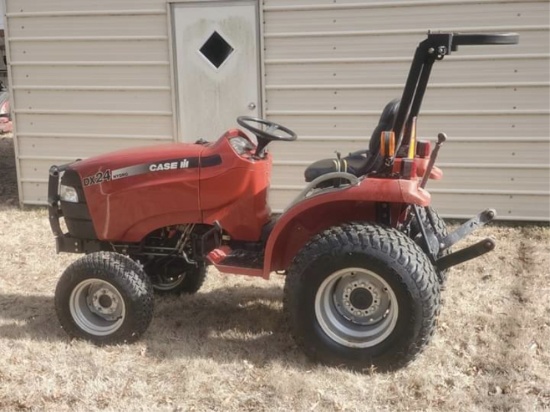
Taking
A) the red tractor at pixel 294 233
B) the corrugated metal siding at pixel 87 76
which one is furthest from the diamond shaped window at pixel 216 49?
the red tractor at pixel 294 233

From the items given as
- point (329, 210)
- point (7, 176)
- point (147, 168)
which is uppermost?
point (147, 168)

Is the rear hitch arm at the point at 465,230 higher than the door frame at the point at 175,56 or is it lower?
lower

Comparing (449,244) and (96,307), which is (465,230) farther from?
(96,307)

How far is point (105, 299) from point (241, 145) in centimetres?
117

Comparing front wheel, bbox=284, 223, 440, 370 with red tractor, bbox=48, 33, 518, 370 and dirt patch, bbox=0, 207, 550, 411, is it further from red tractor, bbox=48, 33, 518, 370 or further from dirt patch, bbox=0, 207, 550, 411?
dirt patch, bbox=0, 207, 550, 411

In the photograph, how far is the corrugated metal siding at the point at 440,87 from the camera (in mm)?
6012

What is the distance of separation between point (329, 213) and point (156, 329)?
4.24ft

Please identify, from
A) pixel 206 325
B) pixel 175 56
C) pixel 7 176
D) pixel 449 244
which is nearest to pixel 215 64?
pixel 175 56

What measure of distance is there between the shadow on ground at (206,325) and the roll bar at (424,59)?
1.31 m

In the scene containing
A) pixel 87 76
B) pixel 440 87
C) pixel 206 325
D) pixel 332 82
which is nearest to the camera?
pixel 206 325

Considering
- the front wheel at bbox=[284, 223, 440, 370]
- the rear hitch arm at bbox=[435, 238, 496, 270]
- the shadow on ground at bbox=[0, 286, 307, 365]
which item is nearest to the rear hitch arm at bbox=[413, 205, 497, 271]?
the rear hitch arm at bbox=[435, 238, 496, 270]

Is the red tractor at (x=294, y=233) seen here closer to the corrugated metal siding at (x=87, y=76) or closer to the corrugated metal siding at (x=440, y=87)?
the corrugated metal siding at (x=440, y=87)

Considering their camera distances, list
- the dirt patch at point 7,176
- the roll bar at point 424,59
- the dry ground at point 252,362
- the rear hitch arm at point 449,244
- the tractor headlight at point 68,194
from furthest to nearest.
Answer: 1. the dirt patch at point 7,176
2. the tractor headlight at point 68,194
3. the rear hitch arm at point 449,244
4. the dry ground at point 252,362
5. the roll bar at point 424,59

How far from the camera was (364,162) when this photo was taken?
3471 mm
